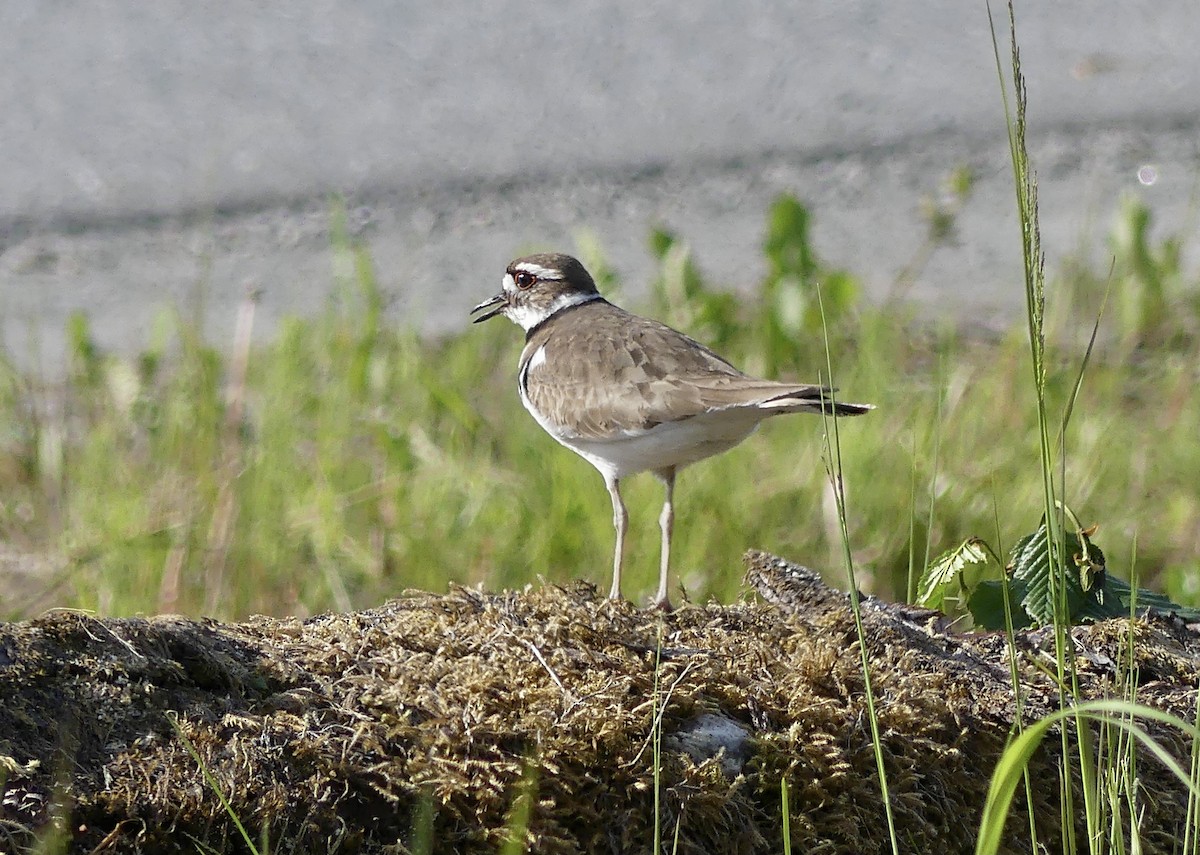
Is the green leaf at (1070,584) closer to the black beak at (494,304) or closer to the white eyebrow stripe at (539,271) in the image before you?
the white eyebrow stripe at (539,271)

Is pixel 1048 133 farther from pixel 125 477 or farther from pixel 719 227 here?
pixel 125 477

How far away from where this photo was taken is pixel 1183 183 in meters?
7.80

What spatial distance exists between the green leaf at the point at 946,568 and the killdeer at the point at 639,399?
737 millimetres

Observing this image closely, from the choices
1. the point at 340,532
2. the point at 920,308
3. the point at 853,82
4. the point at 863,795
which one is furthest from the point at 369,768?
the point at 853,82

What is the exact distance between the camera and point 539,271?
569 centimetres

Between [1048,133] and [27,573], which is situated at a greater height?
[1048,133]

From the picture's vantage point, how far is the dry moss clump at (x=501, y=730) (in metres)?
2.27

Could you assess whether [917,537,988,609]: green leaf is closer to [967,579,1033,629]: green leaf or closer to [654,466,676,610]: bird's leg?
[967,579,1033,629]: green leaf

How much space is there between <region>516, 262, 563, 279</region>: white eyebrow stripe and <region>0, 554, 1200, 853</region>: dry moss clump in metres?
2.64

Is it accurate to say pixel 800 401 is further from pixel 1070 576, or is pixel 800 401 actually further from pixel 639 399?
pixel 1070 576

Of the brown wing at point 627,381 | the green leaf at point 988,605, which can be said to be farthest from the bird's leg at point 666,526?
the green leaf at point 988,605

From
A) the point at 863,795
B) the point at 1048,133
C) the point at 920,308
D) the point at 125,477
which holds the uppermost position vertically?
the point at 1048,133

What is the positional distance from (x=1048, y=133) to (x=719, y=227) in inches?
72.1

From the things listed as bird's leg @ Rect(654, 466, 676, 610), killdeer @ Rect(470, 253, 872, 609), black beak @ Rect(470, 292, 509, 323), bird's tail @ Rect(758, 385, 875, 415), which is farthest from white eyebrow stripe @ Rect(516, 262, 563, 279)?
bird's tail @ Rect(758, 385, 875, 415)
